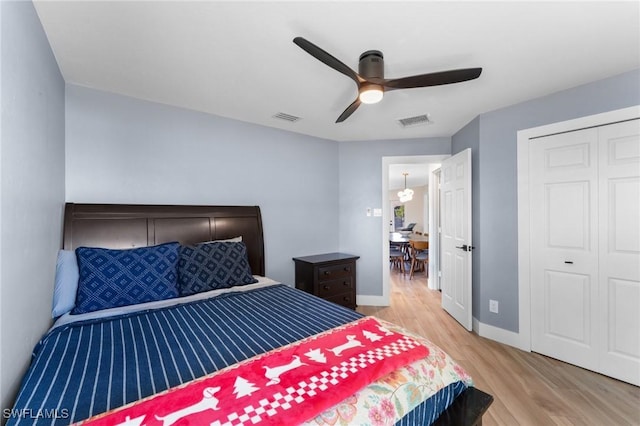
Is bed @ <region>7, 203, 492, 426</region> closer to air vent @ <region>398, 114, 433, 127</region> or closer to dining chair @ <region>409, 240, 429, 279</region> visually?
air vent @ <region>398, 114, 433, 127</region>

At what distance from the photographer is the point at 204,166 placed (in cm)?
280

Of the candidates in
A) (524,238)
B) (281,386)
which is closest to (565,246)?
(524,238)

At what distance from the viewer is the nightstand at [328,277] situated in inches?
125

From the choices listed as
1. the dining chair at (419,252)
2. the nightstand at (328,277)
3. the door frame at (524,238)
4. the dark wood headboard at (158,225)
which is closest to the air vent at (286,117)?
the dark wood headboard at (158,225)

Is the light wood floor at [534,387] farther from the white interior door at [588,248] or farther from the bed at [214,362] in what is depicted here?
the bed at [214,362]

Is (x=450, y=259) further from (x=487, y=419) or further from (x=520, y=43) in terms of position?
(x=520, y=43)

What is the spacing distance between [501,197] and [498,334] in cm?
139

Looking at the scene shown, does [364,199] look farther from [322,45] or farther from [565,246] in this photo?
[322,45]

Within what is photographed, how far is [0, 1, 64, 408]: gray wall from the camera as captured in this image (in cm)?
105

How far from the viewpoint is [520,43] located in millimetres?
1719

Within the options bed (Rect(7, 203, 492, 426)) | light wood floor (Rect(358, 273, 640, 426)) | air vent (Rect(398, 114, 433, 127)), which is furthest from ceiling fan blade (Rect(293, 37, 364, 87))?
light wood floor (Rect(358, 273, 640, 426))

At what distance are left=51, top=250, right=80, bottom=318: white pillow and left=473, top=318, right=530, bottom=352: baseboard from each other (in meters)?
3.53

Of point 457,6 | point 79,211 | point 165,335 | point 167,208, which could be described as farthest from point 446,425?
point 79,211

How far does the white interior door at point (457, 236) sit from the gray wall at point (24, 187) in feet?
11.2
